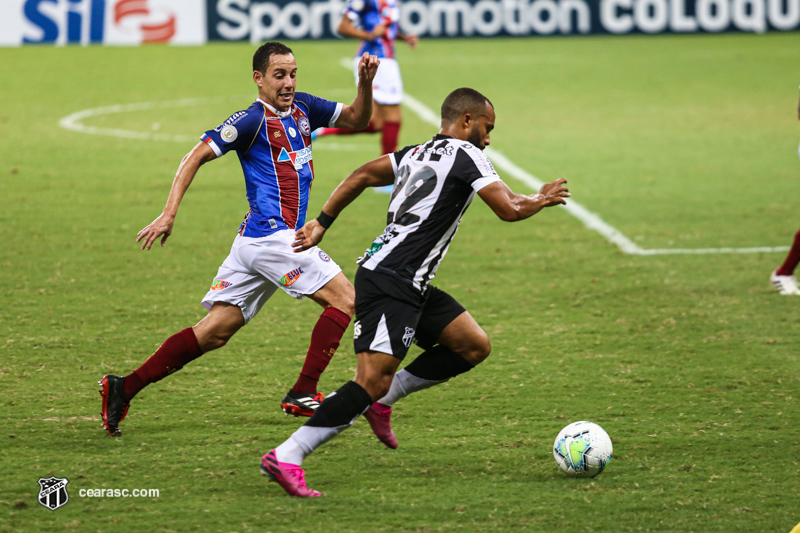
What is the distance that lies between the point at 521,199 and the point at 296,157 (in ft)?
4.91

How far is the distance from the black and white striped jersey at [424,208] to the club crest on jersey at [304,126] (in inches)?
37.7

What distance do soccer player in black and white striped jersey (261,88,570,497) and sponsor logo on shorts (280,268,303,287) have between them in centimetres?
44

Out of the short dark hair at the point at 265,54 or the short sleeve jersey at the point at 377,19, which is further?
the short sleeve jersey at the point at 377,19

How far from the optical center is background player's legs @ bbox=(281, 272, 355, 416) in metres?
5.14

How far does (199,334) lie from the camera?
16.6ft

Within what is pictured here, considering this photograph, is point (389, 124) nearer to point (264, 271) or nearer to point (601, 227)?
point (601, 227)

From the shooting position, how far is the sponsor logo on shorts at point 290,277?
512 centimetres

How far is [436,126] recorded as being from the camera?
592 inches

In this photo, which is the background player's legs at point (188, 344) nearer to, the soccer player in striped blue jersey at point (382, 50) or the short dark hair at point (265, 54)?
the short dark hair at point (265, 54)

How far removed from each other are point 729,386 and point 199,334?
2.82 meters

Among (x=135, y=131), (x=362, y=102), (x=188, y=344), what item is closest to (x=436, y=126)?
(x=135, y=131)

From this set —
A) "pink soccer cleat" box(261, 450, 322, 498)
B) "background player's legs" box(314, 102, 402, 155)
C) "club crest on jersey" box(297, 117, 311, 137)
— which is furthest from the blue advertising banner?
"pink soccer cleat" box(261, 450, 322, 498)

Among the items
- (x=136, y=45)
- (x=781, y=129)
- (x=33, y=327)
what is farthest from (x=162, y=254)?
(x=136, y=45)

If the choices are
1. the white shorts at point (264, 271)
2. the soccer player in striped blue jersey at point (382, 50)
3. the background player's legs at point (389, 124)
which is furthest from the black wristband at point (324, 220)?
the background player's legs at point (389, 124)
